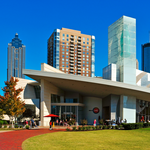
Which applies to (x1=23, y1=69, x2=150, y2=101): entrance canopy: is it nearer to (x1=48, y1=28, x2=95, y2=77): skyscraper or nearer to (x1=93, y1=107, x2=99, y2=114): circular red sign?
(x1=93, y1=107, x2=99, y2=114): circular red sign

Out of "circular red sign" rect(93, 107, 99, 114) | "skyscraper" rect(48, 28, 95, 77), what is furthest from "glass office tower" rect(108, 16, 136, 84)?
"skyscraper" rect(48, 28, 95, 77)

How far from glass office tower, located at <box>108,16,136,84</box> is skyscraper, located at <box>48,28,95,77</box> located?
64.0 meters

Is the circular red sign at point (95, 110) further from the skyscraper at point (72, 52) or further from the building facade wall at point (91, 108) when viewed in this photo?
the skyscraper at point (72, 52)

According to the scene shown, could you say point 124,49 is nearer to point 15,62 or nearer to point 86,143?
point 86,143

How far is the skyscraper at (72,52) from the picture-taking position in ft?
357

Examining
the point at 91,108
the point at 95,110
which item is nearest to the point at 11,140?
the point at 91,108

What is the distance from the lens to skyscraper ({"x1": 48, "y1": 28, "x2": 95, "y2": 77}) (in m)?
109

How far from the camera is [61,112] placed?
38.8 meters

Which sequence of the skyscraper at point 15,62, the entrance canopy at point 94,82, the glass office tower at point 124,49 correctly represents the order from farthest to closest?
the skyscraper at point 15,62 → the glass office tower at point 124,49 → the entrance canopy at point 94,82

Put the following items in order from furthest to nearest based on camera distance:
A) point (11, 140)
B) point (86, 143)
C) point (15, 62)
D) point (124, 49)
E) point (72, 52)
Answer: point (15, 62) → point (72, 52) → point (124, 49) → point (11, 140) → point (86, 143)

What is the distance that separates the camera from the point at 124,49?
1672 inches

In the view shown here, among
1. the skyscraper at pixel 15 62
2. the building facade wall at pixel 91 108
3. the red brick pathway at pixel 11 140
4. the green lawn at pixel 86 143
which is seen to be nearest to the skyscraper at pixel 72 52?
the building facade wall at pixel 91 108

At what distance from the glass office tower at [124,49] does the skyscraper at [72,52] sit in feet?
210

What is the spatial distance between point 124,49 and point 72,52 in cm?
7203
